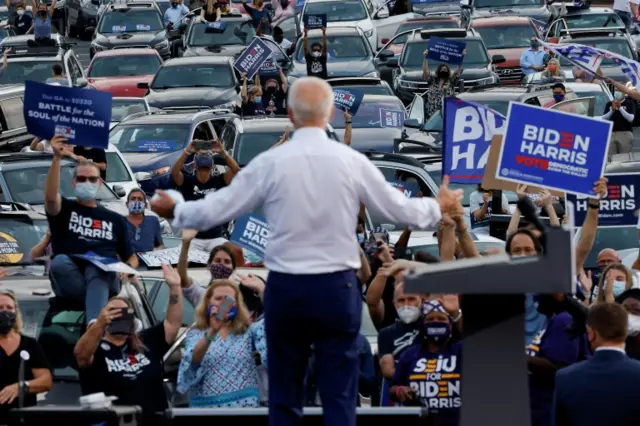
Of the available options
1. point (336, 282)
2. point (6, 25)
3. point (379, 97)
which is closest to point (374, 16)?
point (6, 25)

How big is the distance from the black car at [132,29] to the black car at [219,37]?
1912 mm

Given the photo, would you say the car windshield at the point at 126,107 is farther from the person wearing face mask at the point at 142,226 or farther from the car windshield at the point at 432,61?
the person wearing face mask at the point at 142,226

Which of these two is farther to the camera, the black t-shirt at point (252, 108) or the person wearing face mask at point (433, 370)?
the black t-shirt at point (252, 108)

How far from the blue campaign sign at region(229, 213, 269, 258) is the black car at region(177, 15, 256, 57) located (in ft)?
71.1

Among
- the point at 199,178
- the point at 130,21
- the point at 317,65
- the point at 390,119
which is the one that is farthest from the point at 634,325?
the point at 130,21

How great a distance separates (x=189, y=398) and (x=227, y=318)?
0.56m

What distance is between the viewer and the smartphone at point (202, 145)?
53.2 ft

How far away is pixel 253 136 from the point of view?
67.3 ft

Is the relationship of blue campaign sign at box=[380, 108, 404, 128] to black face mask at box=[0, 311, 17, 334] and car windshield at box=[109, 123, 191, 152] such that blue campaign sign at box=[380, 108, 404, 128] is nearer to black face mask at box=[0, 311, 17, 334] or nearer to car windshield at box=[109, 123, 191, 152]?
car windshield at box=[109, 123, 191, 152]

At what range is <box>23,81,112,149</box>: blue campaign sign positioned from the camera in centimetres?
1342

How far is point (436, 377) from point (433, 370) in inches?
1.9

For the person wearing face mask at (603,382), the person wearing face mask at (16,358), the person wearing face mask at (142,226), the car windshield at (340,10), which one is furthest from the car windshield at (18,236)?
the car windshield at (340,10)

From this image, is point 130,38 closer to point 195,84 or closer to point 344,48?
point 344,48

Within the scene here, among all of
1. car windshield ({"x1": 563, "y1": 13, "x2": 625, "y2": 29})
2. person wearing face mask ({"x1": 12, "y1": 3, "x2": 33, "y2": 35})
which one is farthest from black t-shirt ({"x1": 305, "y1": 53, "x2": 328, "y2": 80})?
person wearing face mask ({"x1": 12, "y1": 3, "x2": 33, "y2": 35})
